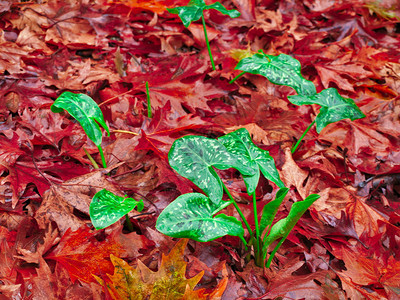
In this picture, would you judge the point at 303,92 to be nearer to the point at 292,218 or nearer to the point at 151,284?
the point at 292,218

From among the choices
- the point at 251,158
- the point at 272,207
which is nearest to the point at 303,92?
the point at 251,158

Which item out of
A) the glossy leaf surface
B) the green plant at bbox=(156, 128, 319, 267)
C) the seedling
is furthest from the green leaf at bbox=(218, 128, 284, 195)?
the seedling

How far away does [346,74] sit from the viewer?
2129 millimetres

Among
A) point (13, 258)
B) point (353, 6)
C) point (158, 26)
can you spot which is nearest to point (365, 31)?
point (353, 6)

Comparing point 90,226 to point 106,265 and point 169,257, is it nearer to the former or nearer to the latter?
point 106,265

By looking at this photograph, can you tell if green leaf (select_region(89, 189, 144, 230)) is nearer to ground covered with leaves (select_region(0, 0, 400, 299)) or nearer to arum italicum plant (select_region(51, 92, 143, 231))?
arum italicum plant (select_region(51, 92, 143, 231))

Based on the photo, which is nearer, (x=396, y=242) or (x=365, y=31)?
(x=396, y=242)

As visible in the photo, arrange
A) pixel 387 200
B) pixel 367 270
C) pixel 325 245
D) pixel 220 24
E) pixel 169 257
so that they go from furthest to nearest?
pixel 220 24, pixel 387 200, pixel 325 245, pixel 367 270, pixel 169 257

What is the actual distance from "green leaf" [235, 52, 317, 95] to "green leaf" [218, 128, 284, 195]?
0.39 meters

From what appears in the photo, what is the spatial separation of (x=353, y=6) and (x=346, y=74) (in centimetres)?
91

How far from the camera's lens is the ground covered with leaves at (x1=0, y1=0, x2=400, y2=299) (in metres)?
1.14

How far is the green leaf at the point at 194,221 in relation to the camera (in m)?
0.97

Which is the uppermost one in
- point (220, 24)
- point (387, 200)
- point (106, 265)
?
point (220, 24)

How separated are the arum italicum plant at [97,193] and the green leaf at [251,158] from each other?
362 mm
